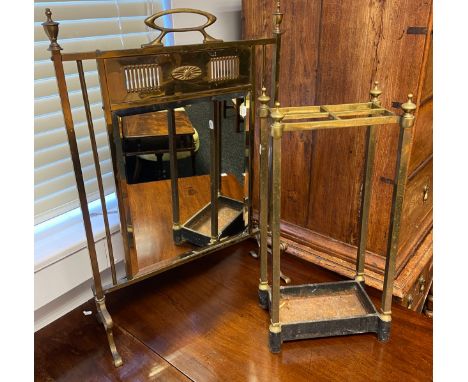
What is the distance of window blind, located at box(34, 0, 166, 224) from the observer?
83 centimetres

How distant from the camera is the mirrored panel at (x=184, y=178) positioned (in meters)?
0.79

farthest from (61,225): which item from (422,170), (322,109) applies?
(422,170)

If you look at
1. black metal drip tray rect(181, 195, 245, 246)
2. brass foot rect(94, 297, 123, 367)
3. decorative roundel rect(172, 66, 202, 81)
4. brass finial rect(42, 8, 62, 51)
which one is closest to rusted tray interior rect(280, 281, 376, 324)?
black metal drip tray rect(181, 195, 245, 246)

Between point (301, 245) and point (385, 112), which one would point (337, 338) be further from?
point (385, 112)

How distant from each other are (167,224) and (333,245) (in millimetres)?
382

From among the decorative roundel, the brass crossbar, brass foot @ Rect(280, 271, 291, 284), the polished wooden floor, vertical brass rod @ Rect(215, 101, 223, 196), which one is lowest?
the polished wooden floor

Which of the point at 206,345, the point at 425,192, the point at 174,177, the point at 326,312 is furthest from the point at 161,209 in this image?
the point at 425,192

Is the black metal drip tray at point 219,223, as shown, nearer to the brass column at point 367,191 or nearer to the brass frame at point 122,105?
the brass frame at point 122,105

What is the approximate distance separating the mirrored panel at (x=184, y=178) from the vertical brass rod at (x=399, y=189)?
1.03 feet

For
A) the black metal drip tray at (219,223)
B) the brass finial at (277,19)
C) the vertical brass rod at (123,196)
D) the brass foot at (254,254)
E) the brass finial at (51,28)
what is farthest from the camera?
the brass foot at (254,254)

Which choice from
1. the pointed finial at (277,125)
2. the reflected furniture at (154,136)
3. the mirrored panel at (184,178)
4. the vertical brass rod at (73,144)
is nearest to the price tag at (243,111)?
the mirrored panel at (184,178)

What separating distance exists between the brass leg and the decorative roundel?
34 centimetres

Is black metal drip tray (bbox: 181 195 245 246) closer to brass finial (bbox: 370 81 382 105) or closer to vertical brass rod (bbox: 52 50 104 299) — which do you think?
vertical brass rod (bbox: 52 50 104 299)

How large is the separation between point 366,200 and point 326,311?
0.74ft
